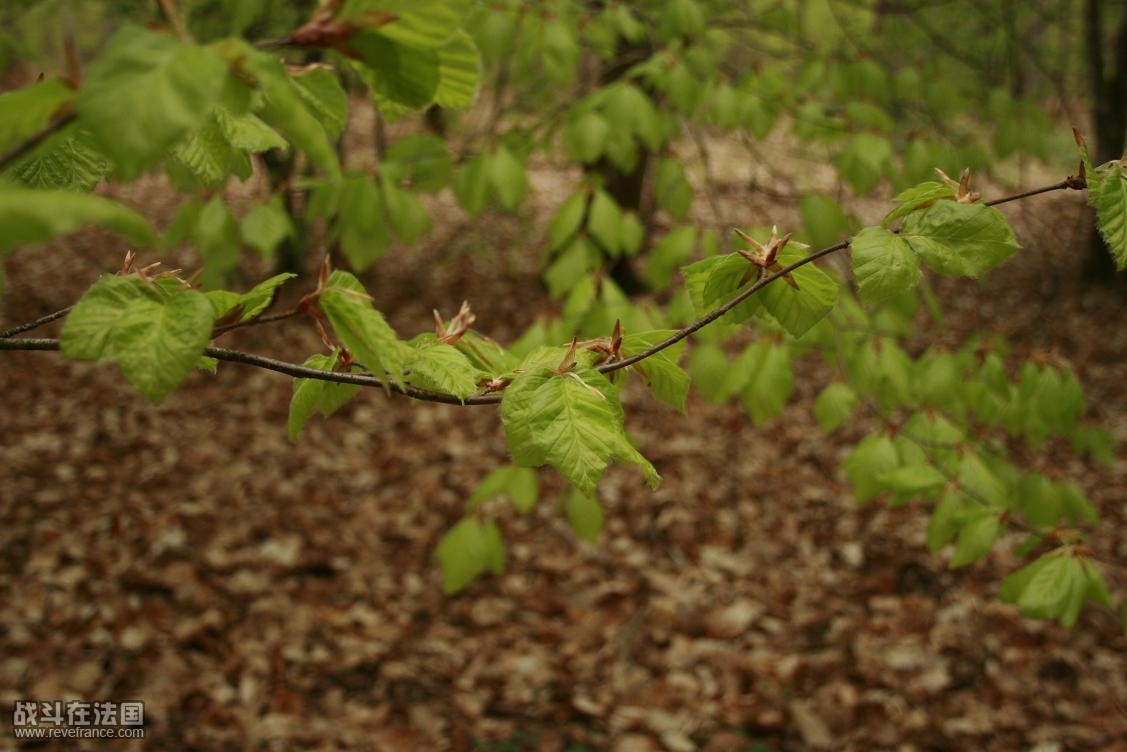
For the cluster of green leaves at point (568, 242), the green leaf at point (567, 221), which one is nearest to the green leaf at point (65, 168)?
the cluster of green leaves at point (568, 242)

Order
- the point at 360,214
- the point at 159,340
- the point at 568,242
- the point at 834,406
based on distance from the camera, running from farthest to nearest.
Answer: the point at 568,242 < the point at 360,214 < the point at 834,406 < the point at 159,340

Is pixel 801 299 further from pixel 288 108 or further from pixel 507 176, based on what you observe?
pixel 507 176

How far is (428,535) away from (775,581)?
1726 millimetres

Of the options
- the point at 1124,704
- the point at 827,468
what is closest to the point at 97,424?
the point at 827,468

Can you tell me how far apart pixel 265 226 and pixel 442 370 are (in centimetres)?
178

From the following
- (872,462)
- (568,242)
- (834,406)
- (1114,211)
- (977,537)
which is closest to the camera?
(1114,211)

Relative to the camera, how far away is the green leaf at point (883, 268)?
892mm

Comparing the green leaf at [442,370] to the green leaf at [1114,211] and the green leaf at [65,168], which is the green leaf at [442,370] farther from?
the green leaf at [1114,211]

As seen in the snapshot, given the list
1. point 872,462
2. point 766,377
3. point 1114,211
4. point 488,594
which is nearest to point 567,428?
point 1114,211

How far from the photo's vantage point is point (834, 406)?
6.96 ft

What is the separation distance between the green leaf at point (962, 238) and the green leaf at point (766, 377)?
3.47ft

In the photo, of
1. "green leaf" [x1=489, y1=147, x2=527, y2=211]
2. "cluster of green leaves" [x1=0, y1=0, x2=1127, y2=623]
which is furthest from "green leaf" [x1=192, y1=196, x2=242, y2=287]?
"green leaf" [x1=489, y1=147, x2=527, y2=211]

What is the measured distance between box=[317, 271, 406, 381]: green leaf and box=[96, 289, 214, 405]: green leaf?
0.12 meters

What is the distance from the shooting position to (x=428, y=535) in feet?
12.6
